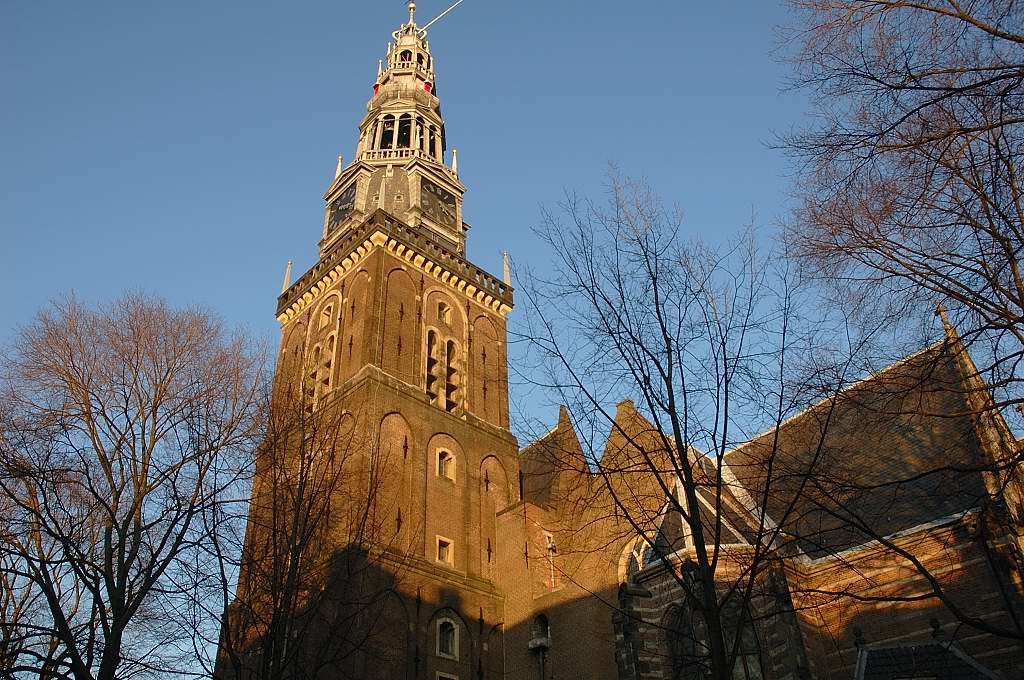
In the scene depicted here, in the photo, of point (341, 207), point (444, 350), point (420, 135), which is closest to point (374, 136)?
point (420, 135)

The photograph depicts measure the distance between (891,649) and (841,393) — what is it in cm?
1177

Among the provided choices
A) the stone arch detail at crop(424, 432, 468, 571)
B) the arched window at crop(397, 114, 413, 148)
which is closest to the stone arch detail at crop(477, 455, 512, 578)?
the stone arch detail at crop(424, 432, 468, 571)

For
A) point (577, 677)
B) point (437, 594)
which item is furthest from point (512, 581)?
point (577, 677)

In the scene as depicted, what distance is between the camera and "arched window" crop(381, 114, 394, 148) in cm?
3838

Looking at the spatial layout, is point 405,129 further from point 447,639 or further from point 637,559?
point 637,559

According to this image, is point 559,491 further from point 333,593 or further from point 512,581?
point 333,593

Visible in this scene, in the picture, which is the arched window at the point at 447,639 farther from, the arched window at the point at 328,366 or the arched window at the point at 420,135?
the arched window at the point at 420,135

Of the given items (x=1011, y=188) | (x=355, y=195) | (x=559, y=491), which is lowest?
(x=1011, y=188)

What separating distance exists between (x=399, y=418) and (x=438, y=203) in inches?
556

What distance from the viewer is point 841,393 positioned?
26.6 ft

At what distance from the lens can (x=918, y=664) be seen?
16141 millimetres

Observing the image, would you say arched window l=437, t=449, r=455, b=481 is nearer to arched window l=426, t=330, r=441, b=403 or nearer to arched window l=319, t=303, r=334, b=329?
arched window l=426, t=330, r=441, b=403

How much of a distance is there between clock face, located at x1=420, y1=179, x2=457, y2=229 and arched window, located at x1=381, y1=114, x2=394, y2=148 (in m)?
4.01

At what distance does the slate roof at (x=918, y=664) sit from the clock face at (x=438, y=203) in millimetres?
24562
